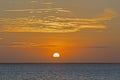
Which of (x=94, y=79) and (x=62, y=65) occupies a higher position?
(x=62, y=65)

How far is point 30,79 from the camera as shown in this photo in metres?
60.3

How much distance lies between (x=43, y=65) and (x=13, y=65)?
6908mm

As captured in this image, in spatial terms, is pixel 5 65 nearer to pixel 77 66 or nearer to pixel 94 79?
pixel 77 66

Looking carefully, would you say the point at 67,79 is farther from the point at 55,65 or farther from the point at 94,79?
the point at 55,65

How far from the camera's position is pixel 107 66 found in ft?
396

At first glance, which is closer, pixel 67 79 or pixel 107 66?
pixel 67 79

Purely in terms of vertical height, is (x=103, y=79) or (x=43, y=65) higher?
(x=43, y=65)

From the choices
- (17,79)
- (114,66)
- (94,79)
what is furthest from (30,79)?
(114,66)

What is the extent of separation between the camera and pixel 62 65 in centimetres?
12450

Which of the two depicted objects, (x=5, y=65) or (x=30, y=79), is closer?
(x=30, y=79)

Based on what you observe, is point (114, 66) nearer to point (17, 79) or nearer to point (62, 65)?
point (62, 65)

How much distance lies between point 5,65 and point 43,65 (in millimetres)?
8670

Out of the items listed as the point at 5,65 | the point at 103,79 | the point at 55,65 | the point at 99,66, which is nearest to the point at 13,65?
the point at 5,65

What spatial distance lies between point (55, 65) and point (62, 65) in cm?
176
